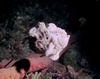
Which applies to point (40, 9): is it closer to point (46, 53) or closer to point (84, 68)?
point (46, 53)

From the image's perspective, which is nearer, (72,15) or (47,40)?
(47,40)

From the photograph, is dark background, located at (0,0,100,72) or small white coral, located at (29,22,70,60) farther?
dark background, located at (0,0,100,72)

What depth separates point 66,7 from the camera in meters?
5.01

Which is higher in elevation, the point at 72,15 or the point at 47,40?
the point at 72,15

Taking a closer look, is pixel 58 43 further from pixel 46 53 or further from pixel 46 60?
pixel 46 60

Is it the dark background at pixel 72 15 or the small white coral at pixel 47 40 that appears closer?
the small white coral at pixel 47 40

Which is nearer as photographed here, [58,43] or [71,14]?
[58,43]

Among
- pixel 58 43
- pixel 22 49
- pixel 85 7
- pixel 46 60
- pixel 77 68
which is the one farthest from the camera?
pixel 77 68

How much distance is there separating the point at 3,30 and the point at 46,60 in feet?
8.49

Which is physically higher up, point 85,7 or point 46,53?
point 85,7

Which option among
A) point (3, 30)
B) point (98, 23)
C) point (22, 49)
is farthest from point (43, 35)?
point (98, 23)

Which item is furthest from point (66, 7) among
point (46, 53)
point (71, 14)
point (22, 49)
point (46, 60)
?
point (46, 60)

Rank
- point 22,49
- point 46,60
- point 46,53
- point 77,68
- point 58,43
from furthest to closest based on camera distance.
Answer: point 77,68 < point 22,49 < point 58,43 < point 46,53 < point 46,60

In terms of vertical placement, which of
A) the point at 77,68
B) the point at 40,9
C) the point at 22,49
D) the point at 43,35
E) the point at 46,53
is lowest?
the point at 77,68
